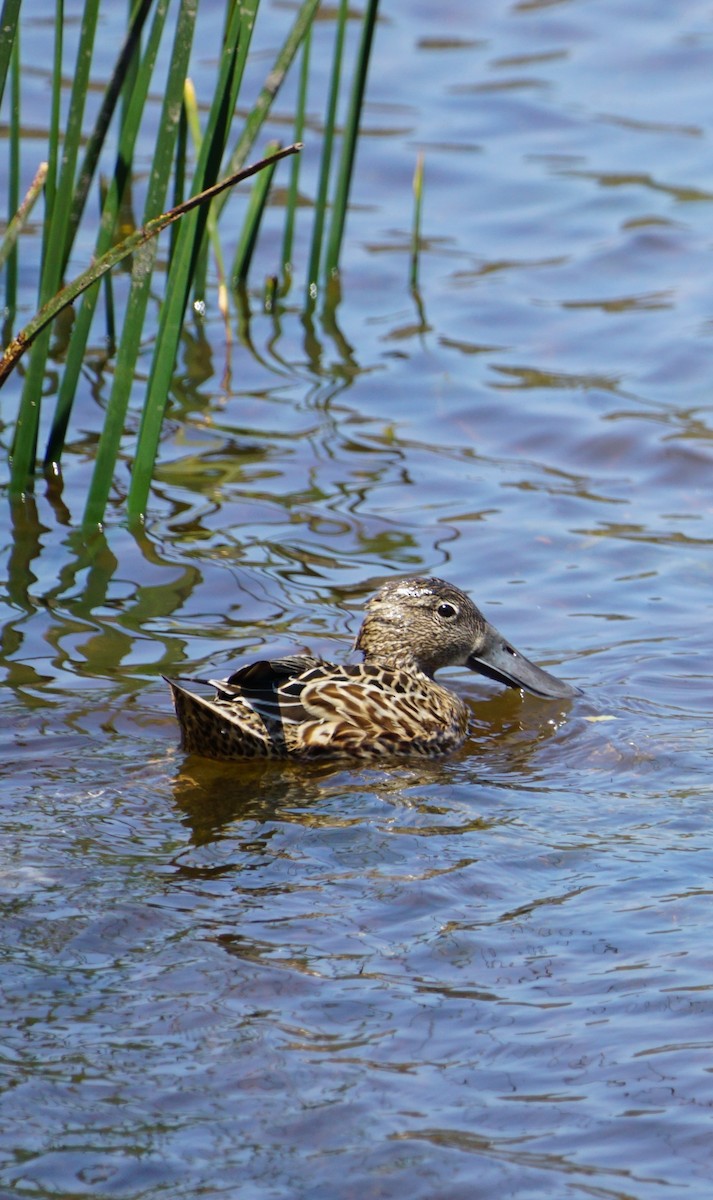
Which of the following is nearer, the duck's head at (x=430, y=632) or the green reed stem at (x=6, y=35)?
the green reed stem at (x=6, y=35)

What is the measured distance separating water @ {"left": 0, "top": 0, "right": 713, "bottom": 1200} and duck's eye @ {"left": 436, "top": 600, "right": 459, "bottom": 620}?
45 centimetres

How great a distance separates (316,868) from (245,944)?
1.93ft

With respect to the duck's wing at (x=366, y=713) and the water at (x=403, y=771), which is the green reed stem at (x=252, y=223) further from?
the duck's wing at (x=366, y=713)

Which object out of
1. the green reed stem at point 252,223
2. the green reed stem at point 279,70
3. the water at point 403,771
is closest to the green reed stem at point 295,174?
the green reed stem at point 252,223

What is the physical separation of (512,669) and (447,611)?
0.35 m

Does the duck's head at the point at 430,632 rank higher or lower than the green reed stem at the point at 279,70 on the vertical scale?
lower

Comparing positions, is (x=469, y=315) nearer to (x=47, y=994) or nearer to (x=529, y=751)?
(x=529, y=751)

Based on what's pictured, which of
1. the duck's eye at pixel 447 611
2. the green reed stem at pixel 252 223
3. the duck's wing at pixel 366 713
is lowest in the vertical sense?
the duck's wing at pixel 366 713

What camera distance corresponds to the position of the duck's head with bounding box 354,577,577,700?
7.00m

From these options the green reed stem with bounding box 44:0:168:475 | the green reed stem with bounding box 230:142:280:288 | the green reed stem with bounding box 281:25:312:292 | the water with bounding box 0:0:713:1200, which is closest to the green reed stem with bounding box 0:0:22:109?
the green reed stem with bounding box 44:0:168:475

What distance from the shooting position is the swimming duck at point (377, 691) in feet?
20.0

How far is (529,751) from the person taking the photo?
6.53 meters

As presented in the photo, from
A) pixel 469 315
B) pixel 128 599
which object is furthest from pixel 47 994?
pixel 469 315

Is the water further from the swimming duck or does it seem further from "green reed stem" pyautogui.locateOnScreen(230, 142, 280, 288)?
"green reed stem" pyautogui.locateOnScreen(230, 142, 280, 288)
